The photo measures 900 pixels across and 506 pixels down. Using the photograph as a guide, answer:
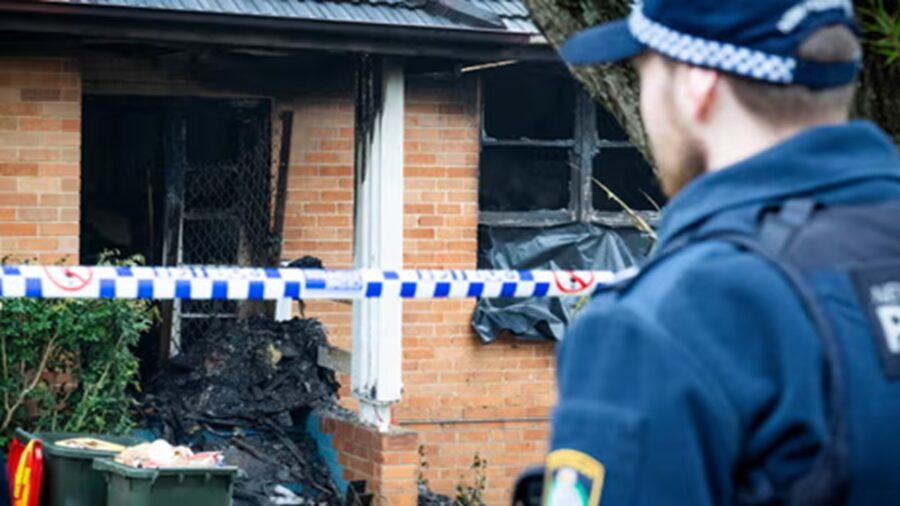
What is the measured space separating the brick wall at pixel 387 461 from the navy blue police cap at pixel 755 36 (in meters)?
8.39

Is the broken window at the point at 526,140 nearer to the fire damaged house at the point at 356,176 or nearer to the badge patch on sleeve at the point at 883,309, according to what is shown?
the fire damaged house at the point at 356,176

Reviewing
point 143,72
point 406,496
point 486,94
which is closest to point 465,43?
point 486,94

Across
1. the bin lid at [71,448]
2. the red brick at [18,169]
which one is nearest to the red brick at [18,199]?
the red brick at [18,169]

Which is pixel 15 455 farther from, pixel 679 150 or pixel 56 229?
pixel 679 150

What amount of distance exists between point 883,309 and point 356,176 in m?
8.76

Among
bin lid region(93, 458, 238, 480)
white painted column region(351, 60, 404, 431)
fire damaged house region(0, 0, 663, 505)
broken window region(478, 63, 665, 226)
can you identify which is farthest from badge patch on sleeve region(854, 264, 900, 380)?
broken window region(478, 63, 665, 226)

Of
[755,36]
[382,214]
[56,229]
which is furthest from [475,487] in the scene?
[755,36]

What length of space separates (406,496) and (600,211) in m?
2.70

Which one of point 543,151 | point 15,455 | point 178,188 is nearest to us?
point 15,455

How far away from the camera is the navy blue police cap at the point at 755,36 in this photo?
2.01 meters

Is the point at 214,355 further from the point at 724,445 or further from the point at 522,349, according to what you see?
the point at 724,445

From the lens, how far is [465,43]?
10320 millimetres

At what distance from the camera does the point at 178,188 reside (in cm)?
1100

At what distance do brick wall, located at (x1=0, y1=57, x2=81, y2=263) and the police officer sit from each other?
8417 mm
